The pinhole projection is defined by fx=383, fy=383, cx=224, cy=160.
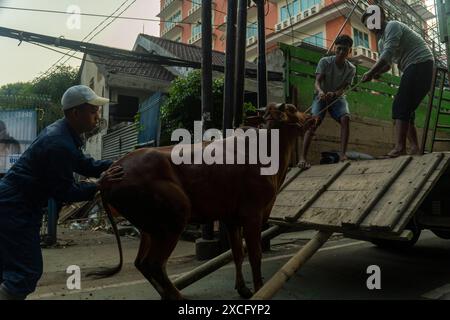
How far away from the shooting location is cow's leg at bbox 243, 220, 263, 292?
300cm

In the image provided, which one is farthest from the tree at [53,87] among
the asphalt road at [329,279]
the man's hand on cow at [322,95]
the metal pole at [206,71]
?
the man's hand on cow at [322,95]

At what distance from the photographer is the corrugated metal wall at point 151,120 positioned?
881cm

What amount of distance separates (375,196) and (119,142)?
33.7 feet

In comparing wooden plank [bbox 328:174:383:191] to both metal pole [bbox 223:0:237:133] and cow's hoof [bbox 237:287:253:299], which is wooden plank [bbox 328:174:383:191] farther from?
metal pole [bbox 223:0:237:133]

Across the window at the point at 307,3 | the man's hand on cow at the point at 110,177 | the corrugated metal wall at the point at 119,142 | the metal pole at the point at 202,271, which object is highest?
the window at the point at 307,3

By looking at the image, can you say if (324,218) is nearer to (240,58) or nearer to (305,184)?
(305,184)

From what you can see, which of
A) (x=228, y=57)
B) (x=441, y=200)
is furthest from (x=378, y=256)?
(x=228, y=57)

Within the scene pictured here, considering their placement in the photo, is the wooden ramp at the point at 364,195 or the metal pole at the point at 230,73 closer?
the wooden ramp at the point at 364,195

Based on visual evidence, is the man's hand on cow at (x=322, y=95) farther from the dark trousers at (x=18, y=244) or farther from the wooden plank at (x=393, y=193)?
the dark trousers at (x=18, y=244)

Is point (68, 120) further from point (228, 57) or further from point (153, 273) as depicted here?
point (228, 57)

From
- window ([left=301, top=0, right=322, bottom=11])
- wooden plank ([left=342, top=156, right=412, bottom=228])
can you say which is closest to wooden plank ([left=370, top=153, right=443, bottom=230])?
wooden plank ([left=342, top=156, right=412, bottom=228])

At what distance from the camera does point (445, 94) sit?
25.5 ft

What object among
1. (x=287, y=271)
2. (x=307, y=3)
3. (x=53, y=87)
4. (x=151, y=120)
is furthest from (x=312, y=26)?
(x=287, y=271)
